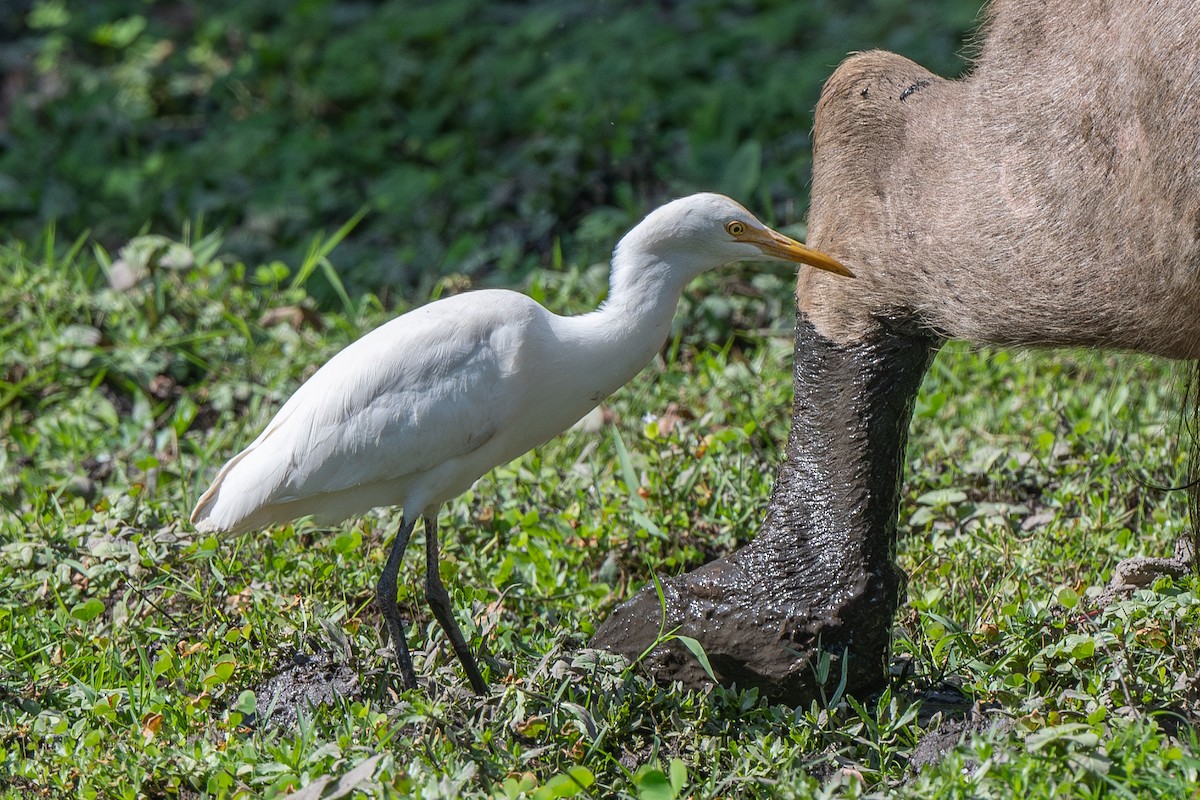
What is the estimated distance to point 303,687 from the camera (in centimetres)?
355

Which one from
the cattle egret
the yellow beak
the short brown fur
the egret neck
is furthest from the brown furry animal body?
the egret neck

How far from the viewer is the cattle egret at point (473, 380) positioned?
347 centimetres

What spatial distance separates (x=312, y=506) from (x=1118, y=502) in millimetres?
2409

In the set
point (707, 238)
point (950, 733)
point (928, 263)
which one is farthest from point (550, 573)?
point (928, 263)

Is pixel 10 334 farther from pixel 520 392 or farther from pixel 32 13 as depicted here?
pixel 32 13

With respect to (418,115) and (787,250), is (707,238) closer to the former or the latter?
(787,250)

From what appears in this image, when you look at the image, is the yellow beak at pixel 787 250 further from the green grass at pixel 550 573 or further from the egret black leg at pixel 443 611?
the egret black leg at pixel 443 611

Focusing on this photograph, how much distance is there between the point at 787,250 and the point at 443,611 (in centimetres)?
126

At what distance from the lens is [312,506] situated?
12.0 ft

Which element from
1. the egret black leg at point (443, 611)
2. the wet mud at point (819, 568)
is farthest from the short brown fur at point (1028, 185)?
the egret black leg at point (443, 611)

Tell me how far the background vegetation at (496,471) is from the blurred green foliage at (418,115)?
0.08ft

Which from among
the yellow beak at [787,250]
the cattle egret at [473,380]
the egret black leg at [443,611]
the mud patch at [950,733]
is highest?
the yellow beak at [787,250]

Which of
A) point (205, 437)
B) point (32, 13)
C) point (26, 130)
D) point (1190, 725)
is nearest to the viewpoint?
point (1190, 725)

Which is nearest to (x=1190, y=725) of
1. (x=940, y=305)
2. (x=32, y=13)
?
(x=940, y=305)
